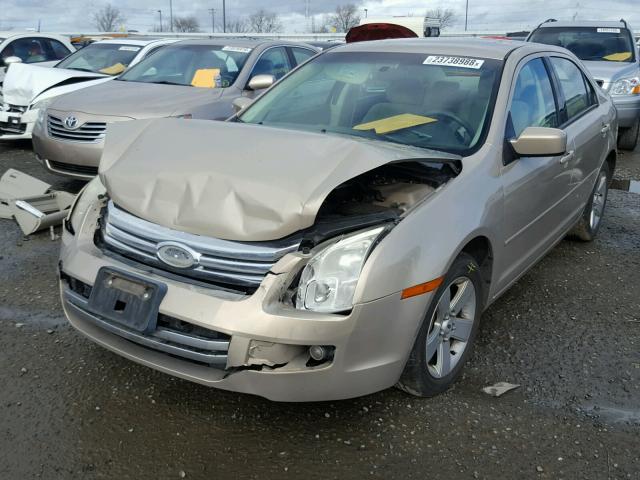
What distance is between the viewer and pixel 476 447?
8.10ft

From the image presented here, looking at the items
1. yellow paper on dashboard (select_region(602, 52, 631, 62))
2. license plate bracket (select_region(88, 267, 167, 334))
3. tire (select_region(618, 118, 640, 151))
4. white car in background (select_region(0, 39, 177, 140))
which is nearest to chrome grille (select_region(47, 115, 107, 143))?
white car in background (select_region(0, 39, 177, 140))

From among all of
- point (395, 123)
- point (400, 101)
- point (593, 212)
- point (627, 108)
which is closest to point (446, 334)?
point (395, 123)

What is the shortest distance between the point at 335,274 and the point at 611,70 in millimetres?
7816

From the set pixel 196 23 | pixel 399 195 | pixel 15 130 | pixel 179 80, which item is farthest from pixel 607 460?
pixel 196 23

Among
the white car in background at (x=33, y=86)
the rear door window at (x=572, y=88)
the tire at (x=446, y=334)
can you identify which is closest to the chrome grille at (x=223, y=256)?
the tire at (x=446, y=334)

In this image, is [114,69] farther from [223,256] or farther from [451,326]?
[451,326]

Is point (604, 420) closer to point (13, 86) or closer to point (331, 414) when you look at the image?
point (331, 414)

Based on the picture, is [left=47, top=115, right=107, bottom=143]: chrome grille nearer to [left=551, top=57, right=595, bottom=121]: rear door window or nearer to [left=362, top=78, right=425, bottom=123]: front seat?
[left=362, top=78, right=425, bottom=123]: front seat

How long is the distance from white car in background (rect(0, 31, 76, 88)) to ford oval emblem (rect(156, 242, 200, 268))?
329 inches

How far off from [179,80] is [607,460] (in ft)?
18.8

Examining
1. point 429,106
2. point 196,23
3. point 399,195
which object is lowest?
point 196,23

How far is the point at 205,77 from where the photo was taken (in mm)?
6562

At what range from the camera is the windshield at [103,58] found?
8.55 metres

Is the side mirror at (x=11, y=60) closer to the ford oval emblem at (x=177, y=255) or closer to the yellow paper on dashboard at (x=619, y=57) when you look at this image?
the ford oval emblem at (x=177, y=255)
